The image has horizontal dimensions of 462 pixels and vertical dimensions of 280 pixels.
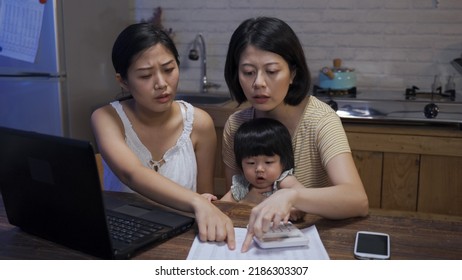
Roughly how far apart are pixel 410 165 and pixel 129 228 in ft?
5.73

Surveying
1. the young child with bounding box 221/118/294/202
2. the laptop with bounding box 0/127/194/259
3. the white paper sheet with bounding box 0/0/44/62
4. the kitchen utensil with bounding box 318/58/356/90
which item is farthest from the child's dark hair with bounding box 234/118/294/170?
the white paper sheet with bounding box 0/0/44/62

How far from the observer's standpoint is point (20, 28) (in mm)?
2543

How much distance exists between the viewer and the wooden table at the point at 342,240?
97cm

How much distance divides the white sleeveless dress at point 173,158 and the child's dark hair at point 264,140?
0.64 feet

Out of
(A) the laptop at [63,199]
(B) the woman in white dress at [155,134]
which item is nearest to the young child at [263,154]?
(B) the woman in white dress at [155,134]

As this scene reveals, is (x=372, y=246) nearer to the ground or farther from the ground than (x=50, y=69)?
nearer to the ground

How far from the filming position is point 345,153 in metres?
1.34

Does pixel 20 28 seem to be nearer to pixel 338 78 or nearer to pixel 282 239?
pixel 338 78

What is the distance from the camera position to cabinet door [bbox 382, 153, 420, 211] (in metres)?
2.44

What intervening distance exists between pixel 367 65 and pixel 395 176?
83 cm

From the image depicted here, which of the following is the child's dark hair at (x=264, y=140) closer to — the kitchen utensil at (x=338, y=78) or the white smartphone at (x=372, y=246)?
the white smartphone at (x=372, y=246)

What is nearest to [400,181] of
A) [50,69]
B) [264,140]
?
[264,140]
